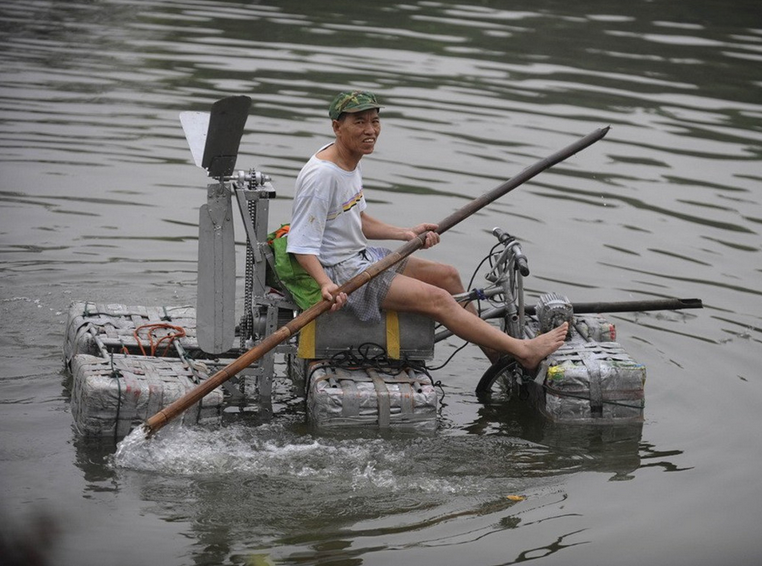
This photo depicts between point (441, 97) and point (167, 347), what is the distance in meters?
9.26

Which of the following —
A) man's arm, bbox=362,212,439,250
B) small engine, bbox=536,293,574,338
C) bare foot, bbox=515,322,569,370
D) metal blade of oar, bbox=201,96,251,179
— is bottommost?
bare foot, bbox=515,322,569,370

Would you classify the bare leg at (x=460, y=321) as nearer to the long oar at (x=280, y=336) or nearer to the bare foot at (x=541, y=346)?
the bare foot at (x=541, y=346)

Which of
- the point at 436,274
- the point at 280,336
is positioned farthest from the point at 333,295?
the point at 436,274

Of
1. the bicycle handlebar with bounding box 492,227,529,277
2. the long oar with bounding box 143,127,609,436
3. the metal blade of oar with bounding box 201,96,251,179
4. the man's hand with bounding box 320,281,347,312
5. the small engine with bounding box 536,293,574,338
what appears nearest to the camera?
the long oar with bounding box 143,127,609,436

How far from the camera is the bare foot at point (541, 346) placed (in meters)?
7.34

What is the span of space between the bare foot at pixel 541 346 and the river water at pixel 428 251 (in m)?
0.44

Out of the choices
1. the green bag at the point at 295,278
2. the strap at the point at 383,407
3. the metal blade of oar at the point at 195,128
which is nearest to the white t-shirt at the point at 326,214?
the green bag at the point at 295,278

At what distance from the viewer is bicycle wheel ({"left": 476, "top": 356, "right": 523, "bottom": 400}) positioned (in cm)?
773

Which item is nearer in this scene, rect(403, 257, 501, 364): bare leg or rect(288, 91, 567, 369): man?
rect(288, 91, 567, 369): man

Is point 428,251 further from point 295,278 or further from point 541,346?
point 295,278

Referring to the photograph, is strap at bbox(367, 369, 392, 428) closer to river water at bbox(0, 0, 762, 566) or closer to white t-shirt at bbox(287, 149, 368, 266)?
river water at bbox(0, 0, 762, 566)

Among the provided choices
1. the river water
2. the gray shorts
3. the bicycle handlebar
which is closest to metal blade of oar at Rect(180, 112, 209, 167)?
the gray shorts

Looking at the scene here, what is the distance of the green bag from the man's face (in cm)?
66

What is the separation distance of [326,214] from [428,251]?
3.93 m
